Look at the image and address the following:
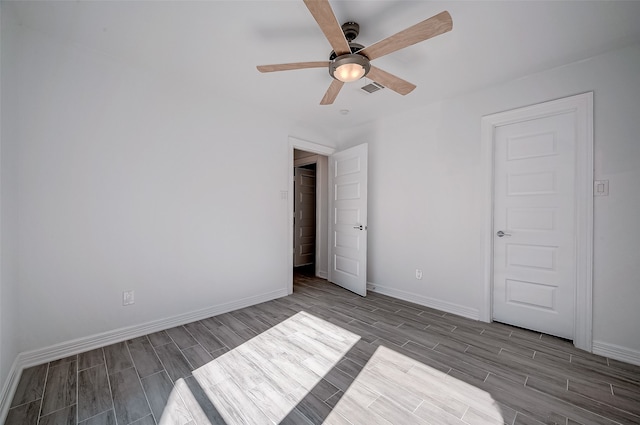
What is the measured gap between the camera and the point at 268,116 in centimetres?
349

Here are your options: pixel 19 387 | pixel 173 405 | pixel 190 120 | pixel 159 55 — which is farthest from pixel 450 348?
pixel 159 55

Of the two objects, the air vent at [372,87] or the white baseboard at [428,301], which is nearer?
the air vent at [372,87]

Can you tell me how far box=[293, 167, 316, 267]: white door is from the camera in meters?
5.53

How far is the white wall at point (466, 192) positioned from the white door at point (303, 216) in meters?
1.52

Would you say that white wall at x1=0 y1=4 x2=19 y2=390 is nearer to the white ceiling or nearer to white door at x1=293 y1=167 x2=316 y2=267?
the white ceiling

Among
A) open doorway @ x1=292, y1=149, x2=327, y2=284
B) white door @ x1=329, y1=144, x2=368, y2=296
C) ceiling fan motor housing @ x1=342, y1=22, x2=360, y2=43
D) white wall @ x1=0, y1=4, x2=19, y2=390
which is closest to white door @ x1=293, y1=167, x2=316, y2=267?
open doorway @ x1=292, y1=149, x2=327, y2=284

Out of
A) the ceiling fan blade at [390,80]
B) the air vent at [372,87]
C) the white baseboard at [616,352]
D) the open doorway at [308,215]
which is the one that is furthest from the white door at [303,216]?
the white baseboard at [616,352]

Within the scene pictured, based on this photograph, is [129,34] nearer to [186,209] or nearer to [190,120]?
[190,120]

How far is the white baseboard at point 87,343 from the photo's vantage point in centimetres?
170

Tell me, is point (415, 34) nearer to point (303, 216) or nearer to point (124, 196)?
point (124, 196)

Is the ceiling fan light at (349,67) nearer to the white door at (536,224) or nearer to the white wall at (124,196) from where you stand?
the white wall at (124,196)

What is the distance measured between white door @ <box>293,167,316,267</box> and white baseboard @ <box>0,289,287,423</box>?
98.0 inches

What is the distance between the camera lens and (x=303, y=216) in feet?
18.5

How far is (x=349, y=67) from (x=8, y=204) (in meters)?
2.52
